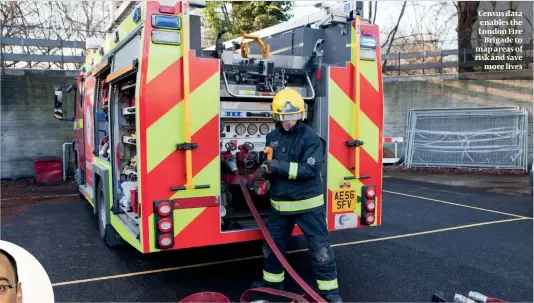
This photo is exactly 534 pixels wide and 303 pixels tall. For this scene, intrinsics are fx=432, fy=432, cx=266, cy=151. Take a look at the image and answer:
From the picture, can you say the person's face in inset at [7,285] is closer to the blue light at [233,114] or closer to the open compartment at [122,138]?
the blue light at [233,114]

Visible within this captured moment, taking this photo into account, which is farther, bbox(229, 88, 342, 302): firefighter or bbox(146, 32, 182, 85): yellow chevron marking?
bbox(229, 88, 342, 302): firefighter

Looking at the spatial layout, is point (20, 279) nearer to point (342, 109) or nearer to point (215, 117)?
point (215, 117)

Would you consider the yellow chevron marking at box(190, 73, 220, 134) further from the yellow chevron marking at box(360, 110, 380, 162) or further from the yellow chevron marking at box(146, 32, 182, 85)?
the yellow chevron marking at box(360, 110, 380, 162)

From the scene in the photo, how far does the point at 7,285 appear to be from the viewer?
1210 mm

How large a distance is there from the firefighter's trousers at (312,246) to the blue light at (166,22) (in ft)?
5.82

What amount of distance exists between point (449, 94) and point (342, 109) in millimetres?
10628

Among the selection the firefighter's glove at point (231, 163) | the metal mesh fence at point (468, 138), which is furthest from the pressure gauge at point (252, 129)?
the metal mesh fence at point (468, 138)

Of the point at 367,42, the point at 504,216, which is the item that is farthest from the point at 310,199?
the point at 504,216

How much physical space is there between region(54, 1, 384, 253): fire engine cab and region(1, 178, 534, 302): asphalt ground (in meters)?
0.51

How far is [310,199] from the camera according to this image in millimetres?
3617

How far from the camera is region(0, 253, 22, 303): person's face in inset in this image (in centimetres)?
119

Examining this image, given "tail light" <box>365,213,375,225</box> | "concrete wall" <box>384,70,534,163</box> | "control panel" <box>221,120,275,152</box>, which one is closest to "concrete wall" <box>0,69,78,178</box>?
"control panel" <box>221,120,275,152</box>

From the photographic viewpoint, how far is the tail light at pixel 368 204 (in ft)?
14.1

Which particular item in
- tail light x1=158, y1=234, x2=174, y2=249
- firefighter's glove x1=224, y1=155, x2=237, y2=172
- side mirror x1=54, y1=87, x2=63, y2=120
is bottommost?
tail light x1=158, y1=234, x2=174, y2=249
